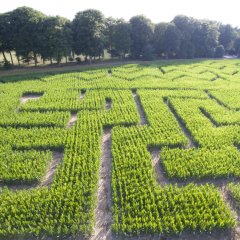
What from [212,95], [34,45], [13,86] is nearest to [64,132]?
[13,86]

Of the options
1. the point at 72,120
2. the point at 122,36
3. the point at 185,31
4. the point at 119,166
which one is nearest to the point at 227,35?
the point at 185,31

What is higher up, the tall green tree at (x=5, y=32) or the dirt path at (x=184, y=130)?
the tall green tree at (x=5, y=32)

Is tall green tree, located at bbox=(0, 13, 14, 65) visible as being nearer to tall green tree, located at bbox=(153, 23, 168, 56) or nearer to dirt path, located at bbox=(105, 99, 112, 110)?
dirt path, located at bbox=(105, 99, 112, 110)

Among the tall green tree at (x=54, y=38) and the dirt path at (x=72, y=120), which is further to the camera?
the tall green tree at (x=54, y=38)

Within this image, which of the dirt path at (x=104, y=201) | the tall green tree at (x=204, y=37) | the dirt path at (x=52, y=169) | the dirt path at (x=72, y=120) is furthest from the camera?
the tall green tree at (x=204, y=37)

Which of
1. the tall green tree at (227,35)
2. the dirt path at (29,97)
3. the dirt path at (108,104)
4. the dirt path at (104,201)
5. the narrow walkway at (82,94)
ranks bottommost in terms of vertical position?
the dirt path at (104,201)

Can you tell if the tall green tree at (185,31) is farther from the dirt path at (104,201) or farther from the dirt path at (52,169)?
the dirt path at (52,169)

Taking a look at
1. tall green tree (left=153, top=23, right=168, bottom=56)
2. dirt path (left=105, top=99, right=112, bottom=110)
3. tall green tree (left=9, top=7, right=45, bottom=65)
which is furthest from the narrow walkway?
tall green tree (left=153, top=23, right=168, bottom=56)

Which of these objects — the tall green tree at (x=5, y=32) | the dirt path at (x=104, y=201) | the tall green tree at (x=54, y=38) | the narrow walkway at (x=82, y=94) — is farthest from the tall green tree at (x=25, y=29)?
the dirt path at (x=104, y=201)
